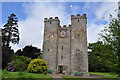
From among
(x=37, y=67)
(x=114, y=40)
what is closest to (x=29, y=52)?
(x=37, y=67)

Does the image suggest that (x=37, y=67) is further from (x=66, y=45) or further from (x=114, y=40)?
(x=114, y=40)

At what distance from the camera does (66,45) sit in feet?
95.3

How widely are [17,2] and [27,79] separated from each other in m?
8.48

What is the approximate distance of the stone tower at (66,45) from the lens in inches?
1070

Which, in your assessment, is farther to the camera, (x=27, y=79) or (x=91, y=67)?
(x=91, y=67)

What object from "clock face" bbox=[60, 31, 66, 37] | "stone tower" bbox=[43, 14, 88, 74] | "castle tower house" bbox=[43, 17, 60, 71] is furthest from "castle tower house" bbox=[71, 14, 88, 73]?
"castle tower house" bbox=[43, 17, 60, 71]

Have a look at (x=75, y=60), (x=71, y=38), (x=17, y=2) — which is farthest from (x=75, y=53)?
(x=17, y=2)

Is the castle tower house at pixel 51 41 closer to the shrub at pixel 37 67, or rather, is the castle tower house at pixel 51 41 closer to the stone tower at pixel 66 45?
the stone tower at pixel 66 45

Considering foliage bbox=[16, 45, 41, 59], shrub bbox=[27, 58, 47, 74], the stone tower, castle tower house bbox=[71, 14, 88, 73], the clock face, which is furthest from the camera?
foliage bbox=[16, 45, 41, 59]

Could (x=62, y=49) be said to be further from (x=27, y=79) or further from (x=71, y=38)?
(x=27, y=79)

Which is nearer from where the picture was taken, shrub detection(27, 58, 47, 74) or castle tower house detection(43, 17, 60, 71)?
shrub detection(27, 58, 47, 74)

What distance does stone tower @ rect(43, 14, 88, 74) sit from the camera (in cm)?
Result: 2717

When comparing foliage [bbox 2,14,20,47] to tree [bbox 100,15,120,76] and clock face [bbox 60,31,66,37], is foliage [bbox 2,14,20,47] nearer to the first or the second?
clock face [bbox 60,31,66,37]

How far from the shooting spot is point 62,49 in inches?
1142
